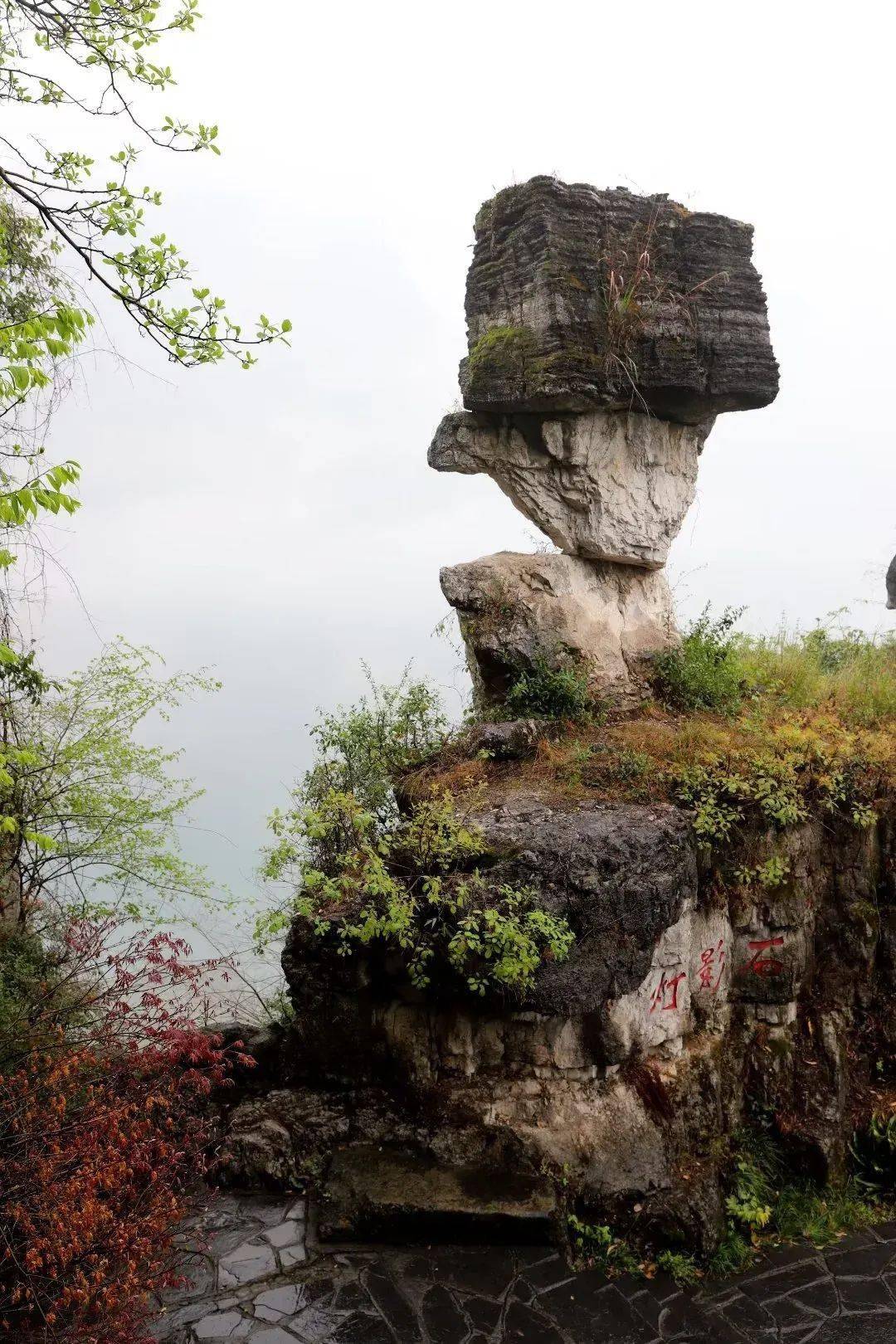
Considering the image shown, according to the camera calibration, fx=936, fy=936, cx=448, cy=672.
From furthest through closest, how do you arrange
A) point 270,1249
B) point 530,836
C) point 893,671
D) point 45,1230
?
point 893,671 < point 530,836 < point 270,1249 < point 45,1230

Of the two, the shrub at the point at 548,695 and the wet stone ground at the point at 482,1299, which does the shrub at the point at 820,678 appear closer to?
the shrub at the point at 548,695

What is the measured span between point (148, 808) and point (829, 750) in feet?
19.4

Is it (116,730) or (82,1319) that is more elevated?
(116,730)

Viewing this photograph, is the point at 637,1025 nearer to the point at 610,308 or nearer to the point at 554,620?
the point at 554,620

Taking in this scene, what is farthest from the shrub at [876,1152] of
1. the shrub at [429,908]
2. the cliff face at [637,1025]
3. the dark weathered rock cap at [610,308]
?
the dark weathered rock cap at [610,308]

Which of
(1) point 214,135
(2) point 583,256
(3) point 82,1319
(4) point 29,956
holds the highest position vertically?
(2) point 583,256

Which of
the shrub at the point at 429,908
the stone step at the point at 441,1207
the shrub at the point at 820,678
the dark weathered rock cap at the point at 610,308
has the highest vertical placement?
the dark weathered rock cap at the point at 610,308

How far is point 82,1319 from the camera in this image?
4777mm

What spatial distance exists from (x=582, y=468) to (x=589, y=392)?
2.62 feet

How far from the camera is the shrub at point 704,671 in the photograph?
934 cm

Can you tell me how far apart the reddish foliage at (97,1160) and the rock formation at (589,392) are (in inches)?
170

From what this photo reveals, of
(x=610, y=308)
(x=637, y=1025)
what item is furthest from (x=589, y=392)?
→ (x=637, y=1025)

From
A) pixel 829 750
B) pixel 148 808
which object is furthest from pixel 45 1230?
pixel 829 750

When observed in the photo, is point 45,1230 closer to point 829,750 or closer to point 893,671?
point 829,750
